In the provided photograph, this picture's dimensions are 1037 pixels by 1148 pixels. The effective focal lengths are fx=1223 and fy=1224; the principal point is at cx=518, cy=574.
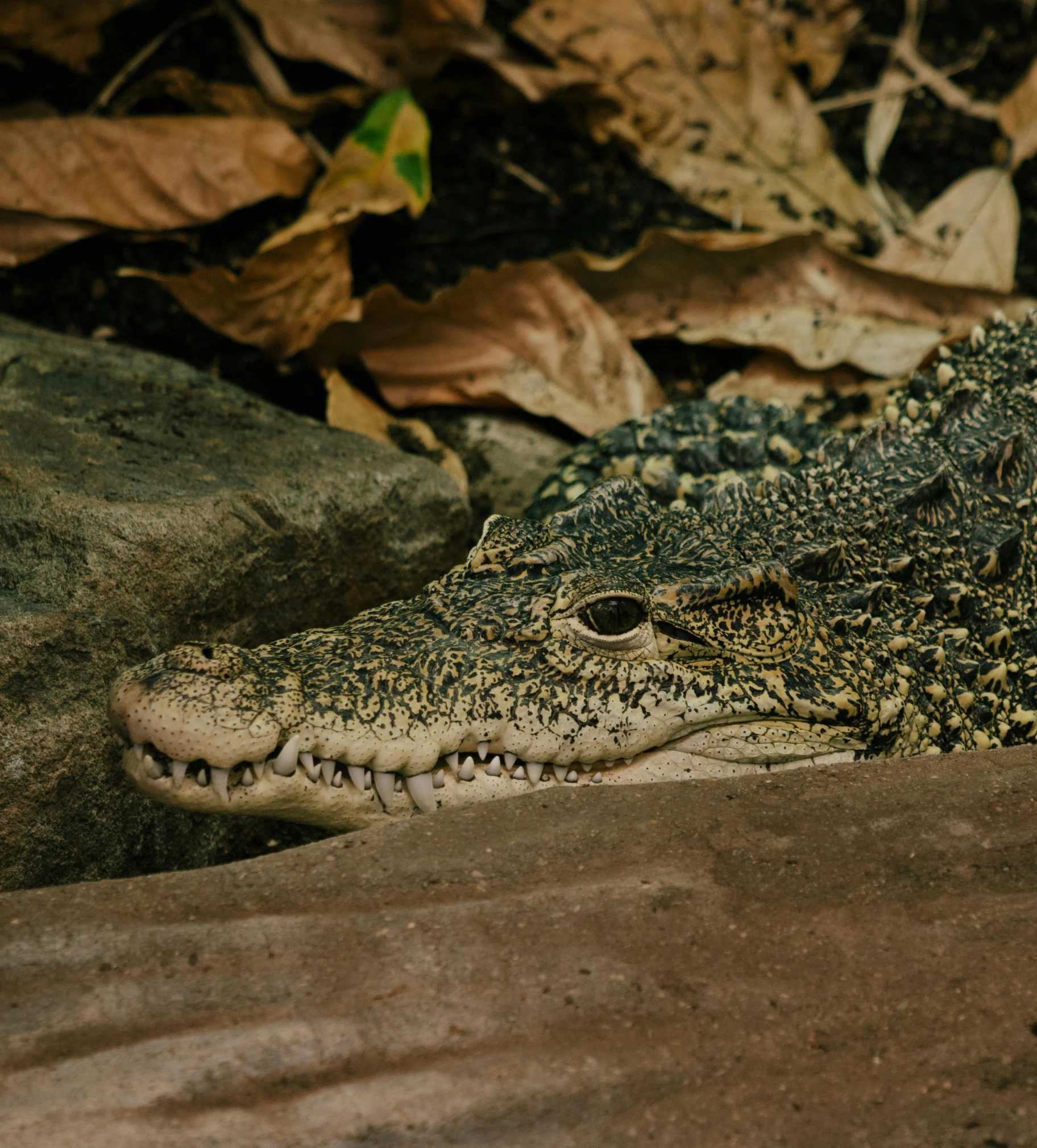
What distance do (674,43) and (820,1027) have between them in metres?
4.45

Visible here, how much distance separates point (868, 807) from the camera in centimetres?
235

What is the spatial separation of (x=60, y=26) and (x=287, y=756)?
3.66 metres

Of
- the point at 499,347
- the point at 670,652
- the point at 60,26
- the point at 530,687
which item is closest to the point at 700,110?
the point at 499,347

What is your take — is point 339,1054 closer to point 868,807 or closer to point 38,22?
point 868,807

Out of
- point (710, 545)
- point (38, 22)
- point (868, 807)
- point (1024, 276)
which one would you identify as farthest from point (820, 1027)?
point (38, 22)

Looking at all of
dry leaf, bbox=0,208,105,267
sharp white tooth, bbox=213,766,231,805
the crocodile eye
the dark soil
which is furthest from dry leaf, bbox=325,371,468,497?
sharp white tooth, bbox=213,766,231,805

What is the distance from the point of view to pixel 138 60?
4.96m

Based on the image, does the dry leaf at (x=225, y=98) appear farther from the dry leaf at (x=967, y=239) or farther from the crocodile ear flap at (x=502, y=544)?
the crocodile ear flap at (x=502, y=544)

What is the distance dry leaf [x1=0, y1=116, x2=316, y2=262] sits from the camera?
4.16 meters

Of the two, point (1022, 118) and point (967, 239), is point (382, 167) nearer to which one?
point (967, 239)

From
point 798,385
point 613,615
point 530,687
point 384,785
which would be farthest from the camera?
point 798,385

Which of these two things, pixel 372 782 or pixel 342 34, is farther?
pixel 342 34

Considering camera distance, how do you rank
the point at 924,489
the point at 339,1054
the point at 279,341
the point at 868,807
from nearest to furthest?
1. the point at 339,1054
2. the point at 868,807
3. the point at 924,489
4. the point at 279,341

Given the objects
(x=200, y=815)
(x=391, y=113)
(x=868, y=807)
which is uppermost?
(x=391, y=113)
